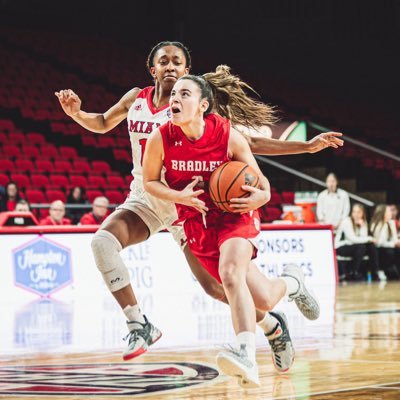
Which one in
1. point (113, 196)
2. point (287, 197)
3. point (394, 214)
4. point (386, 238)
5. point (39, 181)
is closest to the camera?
point (386, 238)

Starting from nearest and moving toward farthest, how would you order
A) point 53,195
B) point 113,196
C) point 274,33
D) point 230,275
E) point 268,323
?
point 230,275
point 268,323
point 53,195
point 113,196
point 274,33

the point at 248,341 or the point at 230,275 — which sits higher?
the point at 230,275

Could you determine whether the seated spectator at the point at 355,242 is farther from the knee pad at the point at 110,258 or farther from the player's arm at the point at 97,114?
the knee pad at the point at 110,258

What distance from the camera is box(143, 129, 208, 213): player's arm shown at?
4379 millimetres

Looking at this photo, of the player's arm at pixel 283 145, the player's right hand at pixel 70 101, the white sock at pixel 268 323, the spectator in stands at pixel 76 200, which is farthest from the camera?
the spectator in stands at pixel 76 200

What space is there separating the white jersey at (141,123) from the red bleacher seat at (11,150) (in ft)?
39.9

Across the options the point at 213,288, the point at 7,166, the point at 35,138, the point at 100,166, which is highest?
the point at 35,138

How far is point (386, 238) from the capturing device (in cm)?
Answer: 1562

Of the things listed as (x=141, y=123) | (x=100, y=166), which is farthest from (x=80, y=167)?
(x=141, y=123)

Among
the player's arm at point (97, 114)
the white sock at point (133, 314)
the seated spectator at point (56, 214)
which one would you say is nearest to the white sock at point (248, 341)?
the white sock at point (133, 314)

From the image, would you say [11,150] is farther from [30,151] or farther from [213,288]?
[213,288]

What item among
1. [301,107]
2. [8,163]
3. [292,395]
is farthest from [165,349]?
[301,107]

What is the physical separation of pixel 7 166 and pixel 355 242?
20.5 ft

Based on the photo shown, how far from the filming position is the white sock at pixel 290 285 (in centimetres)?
516
